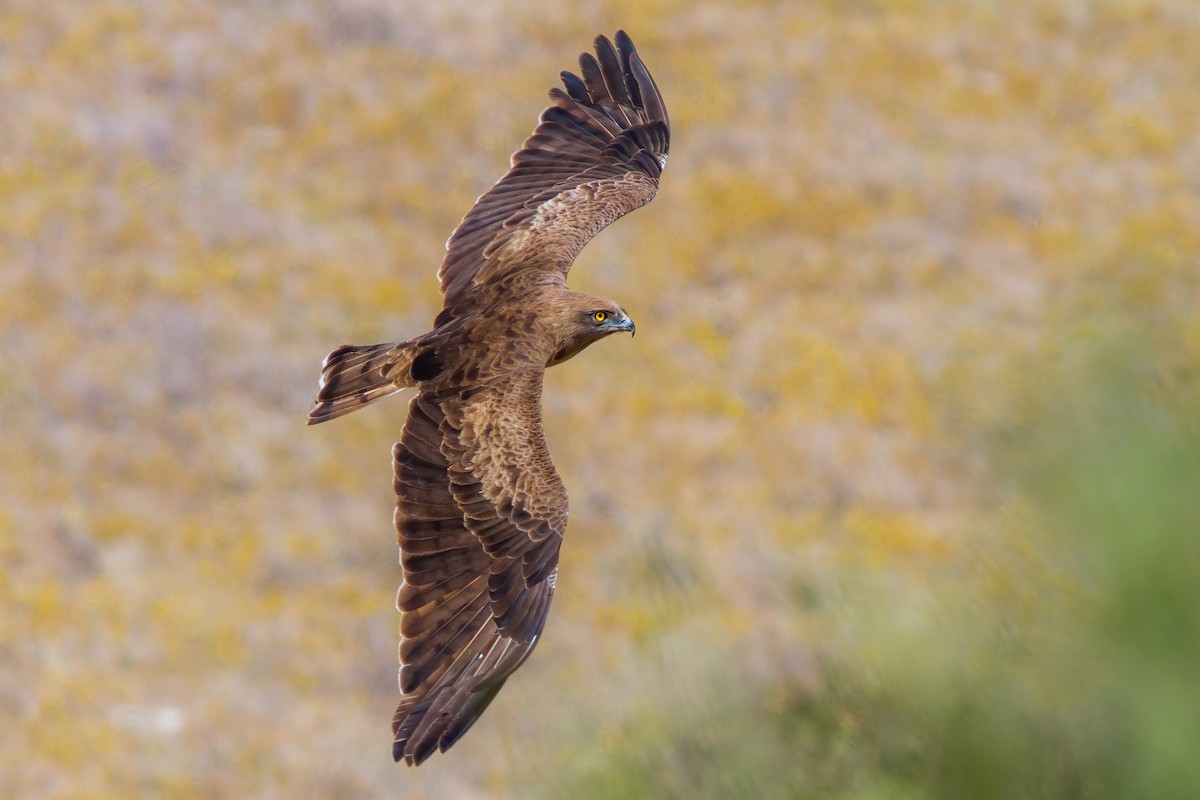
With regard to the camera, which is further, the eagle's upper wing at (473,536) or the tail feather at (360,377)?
the tail feather at (360,377)

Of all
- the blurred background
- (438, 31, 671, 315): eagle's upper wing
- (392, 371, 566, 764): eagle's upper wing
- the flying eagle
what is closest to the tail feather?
the flying eagle

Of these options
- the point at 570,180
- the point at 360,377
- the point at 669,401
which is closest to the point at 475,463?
the point at 360,377

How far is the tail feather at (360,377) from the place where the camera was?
308 inches

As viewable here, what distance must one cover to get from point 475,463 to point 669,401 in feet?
49.3

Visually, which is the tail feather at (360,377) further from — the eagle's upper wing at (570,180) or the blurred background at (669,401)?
the blurred background at (669,401)

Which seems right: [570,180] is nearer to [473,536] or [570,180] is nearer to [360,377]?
[360,377]

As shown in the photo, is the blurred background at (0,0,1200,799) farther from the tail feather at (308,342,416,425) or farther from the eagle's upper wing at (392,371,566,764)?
the tail feather at (308,342,416,425)

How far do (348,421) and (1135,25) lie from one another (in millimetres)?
19192


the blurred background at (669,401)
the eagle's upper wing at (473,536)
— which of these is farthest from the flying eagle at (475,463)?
the blurred background at (669,401)

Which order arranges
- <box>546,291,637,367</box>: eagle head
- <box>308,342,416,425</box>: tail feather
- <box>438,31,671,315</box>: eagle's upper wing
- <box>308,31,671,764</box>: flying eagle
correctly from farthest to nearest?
<box>438,31,671,315</box>: eagle's upper wing < <box>546,291,637,367</box>: eagle head < <box>308,342,416,425</box>: tail feather < <box>308,31,671,764</box>: flying eagle

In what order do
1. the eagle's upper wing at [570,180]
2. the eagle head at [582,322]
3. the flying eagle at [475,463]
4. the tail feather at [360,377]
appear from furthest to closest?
the eagle's upper wing at [570,180], the eagle head at [582,322], the tail feather at [360,377], the flying eagle at [475,463]

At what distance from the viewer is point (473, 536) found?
7.38m

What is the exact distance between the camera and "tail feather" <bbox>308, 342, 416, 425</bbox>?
7828 mm

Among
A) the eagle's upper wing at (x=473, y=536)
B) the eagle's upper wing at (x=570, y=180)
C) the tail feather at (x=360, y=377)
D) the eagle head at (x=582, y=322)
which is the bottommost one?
the eagle's upper wing at (x=473, y=536)
